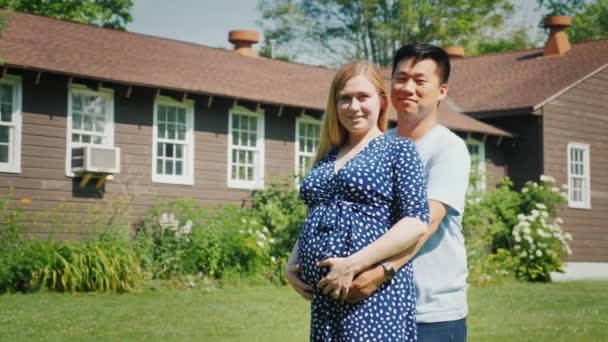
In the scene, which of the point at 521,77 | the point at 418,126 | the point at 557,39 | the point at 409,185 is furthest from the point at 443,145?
the point at 557,39

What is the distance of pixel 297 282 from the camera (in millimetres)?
3303

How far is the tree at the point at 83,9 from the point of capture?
2919 cm

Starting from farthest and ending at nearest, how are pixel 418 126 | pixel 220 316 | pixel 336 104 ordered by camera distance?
pixel 220 316 < pixel 418 126 < pixel 336 104

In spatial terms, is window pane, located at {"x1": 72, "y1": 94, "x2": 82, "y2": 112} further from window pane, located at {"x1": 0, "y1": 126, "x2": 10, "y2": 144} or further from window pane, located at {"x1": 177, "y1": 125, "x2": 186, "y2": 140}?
window pane, located at {"x1": 177, "y1": 125, "x2": 186, "y2": 140}

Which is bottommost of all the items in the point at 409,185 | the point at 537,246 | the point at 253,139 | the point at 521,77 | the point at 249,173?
the point at 537,246

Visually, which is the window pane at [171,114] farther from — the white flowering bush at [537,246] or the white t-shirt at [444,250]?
the white t-shirt at [444,250]

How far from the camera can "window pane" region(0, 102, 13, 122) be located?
14.7 meters

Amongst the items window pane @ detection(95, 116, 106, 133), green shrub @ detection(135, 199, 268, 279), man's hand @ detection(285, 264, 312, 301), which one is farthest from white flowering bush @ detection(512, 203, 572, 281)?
man's hand @ detection(285, 264, 312, 301)

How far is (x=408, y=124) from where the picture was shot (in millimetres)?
3471

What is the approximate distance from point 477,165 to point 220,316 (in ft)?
36.5

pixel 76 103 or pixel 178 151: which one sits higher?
pixel 76 103

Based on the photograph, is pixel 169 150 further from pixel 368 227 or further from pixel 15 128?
pixel 368 227

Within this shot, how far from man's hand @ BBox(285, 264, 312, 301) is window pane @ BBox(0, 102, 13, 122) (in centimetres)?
1234

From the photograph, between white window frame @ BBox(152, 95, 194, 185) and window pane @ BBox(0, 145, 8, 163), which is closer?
window pane @ BBox(0, 145, 8, 163)
